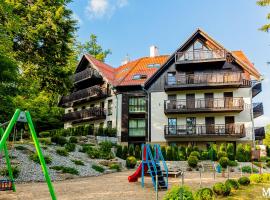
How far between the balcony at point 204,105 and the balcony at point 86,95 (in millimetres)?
9497

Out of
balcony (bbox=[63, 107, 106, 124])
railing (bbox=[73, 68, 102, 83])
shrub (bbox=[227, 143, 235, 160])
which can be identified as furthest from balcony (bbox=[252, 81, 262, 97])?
railing (bbox=[73, 68, 102, 83])

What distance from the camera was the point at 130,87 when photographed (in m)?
37.7

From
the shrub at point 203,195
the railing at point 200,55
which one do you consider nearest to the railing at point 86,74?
the railing at point 200,55

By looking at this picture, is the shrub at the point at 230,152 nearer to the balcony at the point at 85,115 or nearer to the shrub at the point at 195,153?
the shrub at the point at 195,153

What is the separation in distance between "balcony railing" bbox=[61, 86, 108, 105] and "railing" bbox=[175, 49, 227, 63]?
10.9m

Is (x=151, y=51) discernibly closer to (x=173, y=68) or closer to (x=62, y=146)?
(x=173, y=68)

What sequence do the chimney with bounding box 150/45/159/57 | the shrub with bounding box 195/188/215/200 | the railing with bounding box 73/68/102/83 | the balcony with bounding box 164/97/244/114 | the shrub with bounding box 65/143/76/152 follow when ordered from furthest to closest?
the chimney with bounding box 150/45/159/57 < the railing with bounding box 73/68/102/83 < the balcony with bounding box 164/97/244/114 < the shrub with bounding box 65/143/76/152 < the shrub with bounding box 195/188/215/200

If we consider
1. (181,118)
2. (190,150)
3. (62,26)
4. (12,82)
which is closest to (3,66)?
(12,82)

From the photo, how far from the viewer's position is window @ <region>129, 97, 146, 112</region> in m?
37.1

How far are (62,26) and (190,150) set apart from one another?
17179 mm

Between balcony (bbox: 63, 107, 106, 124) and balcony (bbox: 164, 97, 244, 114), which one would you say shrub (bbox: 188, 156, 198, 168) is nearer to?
balcony (bbox: 164, 97, 244, 114)

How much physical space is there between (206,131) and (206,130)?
11cm

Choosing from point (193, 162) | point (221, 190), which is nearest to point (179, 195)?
point (221, 190)

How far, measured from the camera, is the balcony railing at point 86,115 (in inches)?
1544
